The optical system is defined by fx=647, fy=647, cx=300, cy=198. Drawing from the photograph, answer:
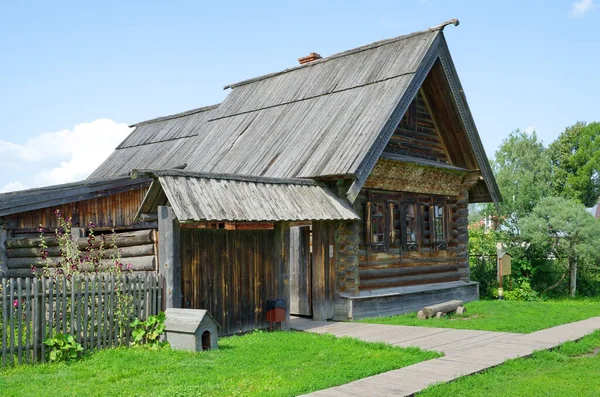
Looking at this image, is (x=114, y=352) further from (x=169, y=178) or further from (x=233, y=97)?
(x=233, y=97)

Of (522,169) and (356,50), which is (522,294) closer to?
(356,50)

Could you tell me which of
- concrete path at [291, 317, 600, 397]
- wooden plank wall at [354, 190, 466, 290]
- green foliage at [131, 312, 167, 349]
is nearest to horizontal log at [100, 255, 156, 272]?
green foliage at [131, 312, 167, 349]

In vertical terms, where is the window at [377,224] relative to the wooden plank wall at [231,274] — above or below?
above

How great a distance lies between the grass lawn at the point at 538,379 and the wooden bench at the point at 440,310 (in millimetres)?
5044

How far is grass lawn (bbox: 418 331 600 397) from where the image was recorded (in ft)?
26.4

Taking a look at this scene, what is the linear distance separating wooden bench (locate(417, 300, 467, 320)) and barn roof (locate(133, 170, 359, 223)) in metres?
3.12

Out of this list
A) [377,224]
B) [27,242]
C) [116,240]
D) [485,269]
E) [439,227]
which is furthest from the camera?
[485,269]

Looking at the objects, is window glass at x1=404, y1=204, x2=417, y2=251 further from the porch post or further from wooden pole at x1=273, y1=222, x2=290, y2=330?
the porch post

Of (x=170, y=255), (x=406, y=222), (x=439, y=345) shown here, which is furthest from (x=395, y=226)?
(x=170, y=255)

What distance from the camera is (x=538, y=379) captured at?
8.80m

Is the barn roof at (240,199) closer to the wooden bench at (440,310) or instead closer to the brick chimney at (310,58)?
the wooden bench at (440,310)

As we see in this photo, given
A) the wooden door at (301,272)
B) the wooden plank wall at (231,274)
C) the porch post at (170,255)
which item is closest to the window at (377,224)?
the wooden door at (301,272)

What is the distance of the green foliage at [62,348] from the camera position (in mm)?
9703

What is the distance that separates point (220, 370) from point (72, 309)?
2.71m
